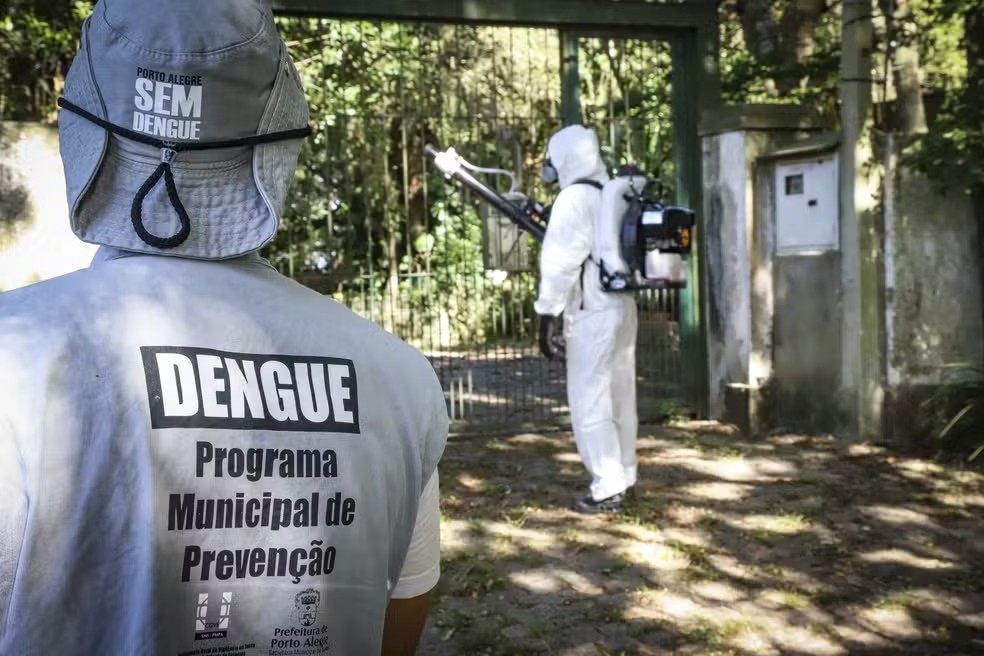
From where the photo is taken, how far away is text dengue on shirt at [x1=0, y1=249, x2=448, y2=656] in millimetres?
1048

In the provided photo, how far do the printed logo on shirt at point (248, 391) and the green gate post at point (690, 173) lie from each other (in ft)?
24.9

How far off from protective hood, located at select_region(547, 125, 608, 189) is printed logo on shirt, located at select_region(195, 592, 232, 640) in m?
5.15

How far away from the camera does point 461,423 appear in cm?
823

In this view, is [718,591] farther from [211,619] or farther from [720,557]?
[211,619]

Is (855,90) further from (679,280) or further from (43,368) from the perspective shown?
(43,368)

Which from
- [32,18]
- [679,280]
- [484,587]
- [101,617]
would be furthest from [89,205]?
[32,18]

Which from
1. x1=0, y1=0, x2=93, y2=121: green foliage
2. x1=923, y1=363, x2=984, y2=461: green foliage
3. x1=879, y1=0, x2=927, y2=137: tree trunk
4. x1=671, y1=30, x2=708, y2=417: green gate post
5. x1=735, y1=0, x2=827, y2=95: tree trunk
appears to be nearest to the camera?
x1=923, y1=363, x2=984, y2=461: green foliage

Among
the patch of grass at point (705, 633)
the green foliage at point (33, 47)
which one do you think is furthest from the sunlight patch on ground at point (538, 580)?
the green foliage at point (33, 47)

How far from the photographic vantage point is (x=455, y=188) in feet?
28.6

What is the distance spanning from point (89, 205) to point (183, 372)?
8.3 inches

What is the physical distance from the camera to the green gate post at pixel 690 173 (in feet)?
28.1

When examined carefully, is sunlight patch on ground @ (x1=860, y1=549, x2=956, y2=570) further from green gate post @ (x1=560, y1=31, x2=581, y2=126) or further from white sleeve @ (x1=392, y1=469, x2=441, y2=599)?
white sleeve @ (x1=392, y1=469, x2=441, y2=599)

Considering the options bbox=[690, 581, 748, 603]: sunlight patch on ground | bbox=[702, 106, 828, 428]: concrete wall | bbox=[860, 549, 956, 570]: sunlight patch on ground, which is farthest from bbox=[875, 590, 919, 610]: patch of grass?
bbox=[702, 106, 828, 428]: concrete wall

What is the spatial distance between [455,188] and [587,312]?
114 inches
